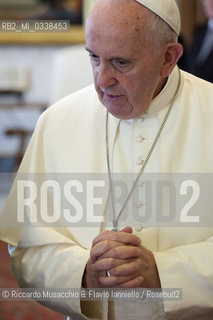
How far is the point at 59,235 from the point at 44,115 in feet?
1.86

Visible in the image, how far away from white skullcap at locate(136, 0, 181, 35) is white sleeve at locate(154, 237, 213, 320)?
0.90 m

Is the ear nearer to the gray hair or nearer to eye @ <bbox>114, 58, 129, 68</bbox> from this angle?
the gray hair

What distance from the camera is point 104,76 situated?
2303 mm

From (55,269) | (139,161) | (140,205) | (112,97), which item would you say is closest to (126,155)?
(139,161)

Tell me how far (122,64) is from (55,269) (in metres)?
0.89

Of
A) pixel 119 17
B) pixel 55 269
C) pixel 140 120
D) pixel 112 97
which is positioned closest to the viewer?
pixel 119 17

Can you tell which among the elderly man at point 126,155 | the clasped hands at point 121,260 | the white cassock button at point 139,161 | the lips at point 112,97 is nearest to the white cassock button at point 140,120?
the elderly man at point 126,155

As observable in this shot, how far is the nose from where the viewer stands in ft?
7.55

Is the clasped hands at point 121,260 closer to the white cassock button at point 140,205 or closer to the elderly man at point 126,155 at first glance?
the elderly man at point 126,155

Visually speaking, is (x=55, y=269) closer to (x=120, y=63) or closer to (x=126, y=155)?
(x=126, y=155)

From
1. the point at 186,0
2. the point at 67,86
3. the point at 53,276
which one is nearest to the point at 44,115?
the point at 53,276

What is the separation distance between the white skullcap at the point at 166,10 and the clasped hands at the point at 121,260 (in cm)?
84

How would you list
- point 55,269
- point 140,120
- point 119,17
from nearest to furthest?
point 119,17 → point 55,269 → point 140,120

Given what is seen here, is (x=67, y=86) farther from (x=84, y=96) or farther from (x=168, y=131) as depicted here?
(x=168, y=131)
